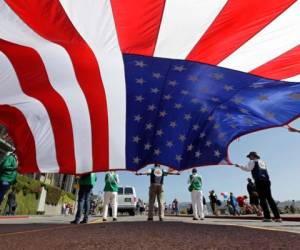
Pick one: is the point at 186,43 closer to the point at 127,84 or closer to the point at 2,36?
the point at 127,84

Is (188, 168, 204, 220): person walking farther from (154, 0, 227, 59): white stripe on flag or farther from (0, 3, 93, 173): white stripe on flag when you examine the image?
(154, 0, 227, 59): white stripe on flag

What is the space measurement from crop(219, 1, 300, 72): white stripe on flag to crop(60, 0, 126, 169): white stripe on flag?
1539 mm

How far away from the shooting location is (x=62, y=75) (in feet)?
19.0

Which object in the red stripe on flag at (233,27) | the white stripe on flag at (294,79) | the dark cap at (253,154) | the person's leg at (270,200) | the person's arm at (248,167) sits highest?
the red stripe on flag at (233,27)

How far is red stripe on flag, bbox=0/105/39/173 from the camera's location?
588 centimetres

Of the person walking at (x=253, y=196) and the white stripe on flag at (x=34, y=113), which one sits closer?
the white stripe on flag at (x=34, y=113)

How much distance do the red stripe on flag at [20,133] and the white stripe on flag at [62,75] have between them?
0.90 ft

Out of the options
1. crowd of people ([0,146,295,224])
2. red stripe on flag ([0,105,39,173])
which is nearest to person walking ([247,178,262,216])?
crowd of people ([0,146,295,224])

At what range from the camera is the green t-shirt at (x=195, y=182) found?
1086cm

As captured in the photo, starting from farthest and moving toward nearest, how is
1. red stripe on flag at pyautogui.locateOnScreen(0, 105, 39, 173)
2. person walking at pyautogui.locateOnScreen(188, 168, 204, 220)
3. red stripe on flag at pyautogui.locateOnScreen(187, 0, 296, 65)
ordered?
person walking at pyautogui.locateOnScreen(188, 168, 204, 220)
red stripe on flag at pyautogui.locateOnScreen(0, 105, 39, 173)
red stripe on flag at pyautogui.locateOnScreen(187, 0, 296, 65)

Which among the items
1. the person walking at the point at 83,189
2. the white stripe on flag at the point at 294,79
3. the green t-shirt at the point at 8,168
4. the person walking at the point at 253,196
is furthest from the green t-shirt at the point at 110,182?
the person walking at the point at 253,196

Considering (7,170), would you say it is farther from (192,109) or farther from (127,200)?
(127,200)

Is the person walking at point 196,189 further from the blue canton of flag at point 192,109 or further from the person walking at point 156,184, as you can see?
the blue canton of flag at point 192,109

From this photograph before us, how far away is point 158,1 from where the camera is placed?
16.7ft
